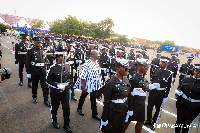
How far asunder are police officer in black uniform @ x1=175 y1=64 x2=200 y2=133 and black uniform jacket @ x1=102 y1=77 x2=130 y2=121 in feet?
6.82

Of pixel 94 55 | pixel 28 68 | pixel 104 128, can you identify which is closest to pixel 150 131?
pixel 104 128

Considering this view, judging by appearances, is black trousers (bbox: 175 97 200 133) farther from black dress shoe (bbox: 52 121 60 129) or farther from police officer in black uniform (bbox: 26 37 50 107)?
police officer in black uniform (bbox: 26 37 50 107)

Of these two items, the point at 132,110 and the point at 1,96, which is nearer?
the point at 132,110

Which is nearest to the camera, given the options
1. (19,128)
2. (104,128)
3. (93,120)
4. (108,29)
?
(104,128)

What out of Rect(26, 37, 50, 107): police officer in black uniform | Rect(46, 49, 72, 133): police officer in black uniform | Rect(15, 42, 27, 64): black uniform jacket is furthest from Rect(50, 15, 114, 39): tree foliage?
Rect(46, 49, 72, 133): police officer in black uniform

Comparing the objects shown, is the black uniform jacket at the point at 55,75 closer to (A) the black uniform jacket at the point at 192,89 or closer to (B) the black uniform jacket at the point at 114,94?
(B) the black uniform jacket at the point at 114,94

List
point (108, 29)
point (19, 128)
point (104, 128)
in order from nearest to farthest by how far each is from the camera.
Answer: point (104, 128), point (19, 128), point (108, 29)

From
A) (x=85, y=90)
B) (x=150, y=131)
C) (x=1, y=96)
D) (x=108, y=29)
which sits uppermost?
(x=108, y=29)

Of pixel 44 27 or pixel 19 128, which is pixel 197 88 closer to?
pixel 19 128

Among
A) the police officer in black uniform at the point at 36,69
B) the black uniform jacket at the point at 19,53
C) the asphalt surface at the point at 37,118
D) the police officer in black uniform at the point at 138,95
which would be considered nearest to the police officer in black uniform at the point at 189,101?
the asphalt surface at the point at 37,118

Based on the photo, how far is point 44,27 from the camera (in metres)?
62.3

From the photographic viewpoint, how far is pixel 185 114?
4.09 m

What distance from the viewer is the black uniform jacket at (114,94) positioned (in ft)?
10.1

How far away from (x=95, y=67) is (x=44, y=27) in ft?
212
